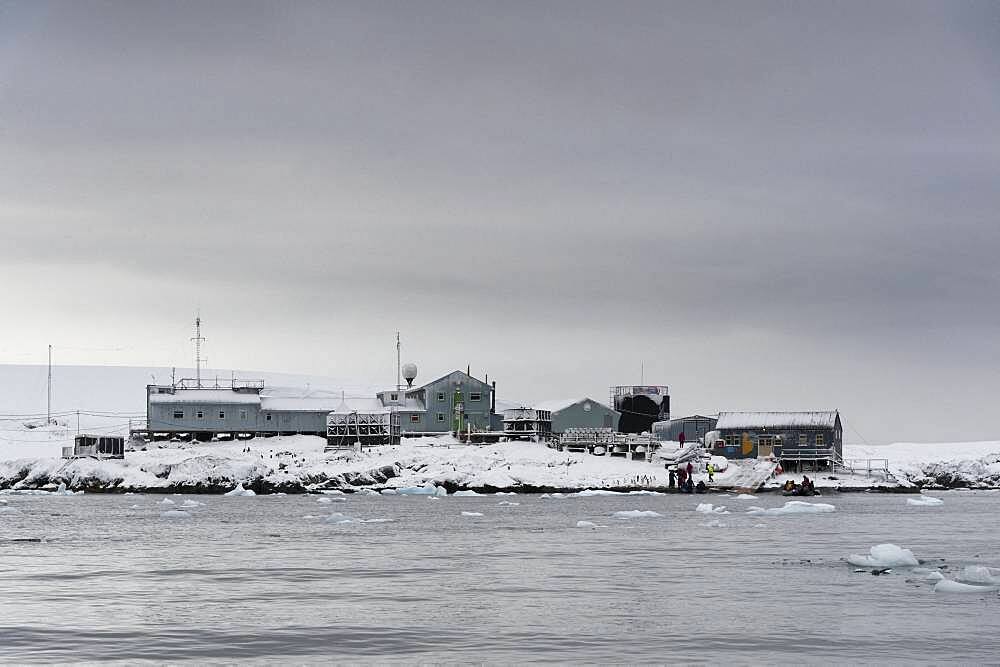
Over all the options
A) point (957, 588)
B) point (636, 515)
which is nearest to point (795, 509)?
point (636, 515)

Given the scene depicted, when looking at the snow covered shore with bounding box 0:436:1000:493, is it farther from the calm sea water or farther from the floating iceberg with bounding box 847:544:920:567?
the floating iceberg with bounding box 847:544:920:567

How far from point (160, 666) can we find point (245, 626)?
4140 mm

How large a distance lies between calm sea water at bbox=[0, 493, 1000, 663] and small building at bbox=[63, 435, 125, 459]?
56.7 meters

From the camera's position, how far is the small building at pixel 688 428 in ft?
464

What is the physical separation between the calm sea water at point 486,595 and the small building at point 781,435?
56555 millimetres

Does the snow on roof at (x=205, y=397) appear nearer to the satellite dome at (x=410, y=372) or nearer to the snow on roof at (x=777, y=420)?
the satellite dome at (x=410, y=372)

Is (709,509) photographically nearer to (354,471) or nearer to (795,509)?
(795,509)

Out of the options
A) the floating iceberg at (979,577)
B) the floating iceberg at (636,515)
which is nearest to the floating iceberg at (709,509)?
the floating iceberg at (636,515)

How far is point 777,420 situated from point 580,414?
19124 millimetres

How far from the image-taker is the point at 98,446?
110m

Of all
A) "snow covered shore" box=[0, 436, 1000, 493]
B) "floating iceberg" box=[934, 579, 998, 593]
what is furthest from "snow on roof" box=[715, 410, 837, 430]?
"floating iceberg" box=[934, 579, 998, 593]

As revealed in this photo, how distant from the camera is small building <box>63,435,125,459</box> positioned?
110 m

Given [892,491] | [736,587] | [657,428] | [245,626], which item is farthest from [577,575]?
[657,428]

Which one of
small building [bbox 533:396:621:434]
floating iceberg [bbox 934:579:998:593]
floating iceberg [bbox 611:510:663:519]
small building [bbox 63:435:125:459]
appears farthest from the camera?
small building [bbox 533:396:621:434]
